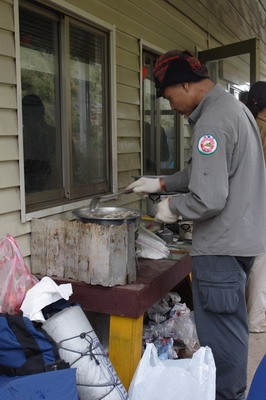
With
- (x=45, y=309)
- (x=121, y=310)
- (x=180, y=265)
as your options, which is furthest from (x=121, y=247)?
(x=180, y=265)

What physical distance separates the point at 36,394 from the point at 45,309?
0.56 m

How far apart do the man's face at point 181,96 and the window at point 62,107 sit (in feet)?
3.16

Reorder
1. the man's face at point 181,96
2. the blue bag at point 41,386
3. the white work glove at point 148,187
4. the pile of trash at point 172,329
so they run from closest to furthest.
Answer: the blue bag at point 41,386
the man's face at point 181,96
the white work glove at point 148,187
the pile of trash at point 172,329

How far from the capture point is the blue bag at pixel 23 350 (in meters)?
1.93

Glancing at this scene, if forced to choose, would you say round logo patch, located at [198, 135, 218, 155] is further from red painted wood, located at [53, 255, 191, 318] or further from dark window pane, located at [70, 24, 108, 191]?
dark window pane, located at [70, 24, 108, 191]

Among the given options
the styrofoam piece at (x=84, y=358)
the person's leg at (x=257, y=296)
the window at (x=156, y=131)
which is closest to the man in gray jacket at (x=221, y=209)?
the styrofoam piece at (x=84, y=358)

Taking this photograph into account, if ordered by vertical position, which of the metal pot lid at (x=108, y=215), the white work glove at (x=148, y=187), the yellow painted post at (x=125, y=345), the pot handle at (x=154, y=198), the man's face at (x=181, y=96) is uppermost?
the man's face at (x=181, y=96)

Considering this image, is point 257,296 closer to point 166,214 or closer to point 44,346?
point 166,214

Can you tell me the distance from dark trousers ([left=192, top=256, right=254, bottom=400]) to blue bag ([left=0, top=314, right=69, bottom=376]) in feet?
2.42

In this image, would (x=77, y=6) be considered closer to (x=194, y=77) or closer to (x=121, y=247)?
(x=194, y=77)

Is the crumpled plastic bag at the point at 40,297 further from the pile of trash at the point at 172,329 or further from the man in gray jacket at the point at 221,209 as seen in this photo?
the pile of trash at the point at 172,329

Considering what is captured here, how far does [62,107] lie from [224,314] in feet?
5.99

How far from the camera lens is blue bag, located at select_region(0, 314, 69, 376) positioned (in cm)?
193

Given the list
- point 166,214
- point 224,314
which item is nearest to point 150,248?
point 166,214
